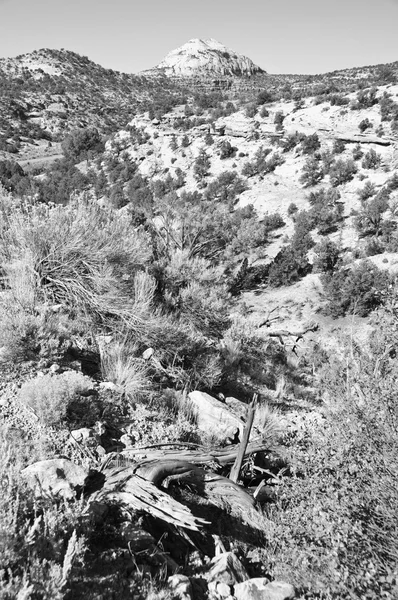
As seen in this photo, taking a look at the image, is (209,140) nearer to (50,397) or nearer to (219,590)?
(50,397)

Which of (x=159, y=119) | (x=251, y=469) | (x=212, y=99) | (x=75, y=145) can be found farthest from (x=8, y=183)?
(x=251, y=469)

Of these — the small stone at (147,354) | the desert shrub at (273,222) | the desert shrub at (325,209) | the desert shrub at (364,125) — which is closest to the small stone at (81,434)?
the small stone at (147,354)

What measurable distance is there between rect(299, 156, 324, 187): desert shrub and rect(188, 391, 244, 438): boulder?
71.5 ft

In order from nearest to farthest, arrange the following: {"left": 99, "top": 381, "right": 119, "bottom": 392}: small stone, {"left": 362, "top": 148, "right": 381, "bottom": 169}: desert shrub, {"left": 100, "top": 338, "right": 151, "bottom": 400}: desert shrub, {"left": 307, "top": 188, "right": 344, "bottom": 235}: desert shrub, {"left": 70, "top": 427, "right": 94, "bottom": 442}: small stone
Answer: {"left": 70, "top": 427, "right": 94, "bottom": 442}: small stone, {"left": 99, "top": 381, "right": 119, "bottom": 392}: small stone, {"left": 100, "top": 338, "right": 151, "bottom": 400}: desert shrub, {"left": 307, "top": 188, "right": 344, "bottom": 235}: desert shrub, {"left": 362, "top": 148, "right": 381, "bottom": 169}: desert shrub

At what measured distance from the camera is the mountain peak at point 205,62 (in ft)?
233

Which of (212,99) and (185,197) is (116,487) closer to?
(185,197)

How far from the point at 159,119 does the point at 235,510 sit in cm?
3742

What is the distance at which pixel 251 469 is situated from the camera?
3.86 m

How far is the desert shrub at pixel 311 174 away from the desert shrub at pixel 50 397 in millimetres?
23239

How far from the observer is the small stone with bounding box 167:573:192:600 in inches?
82.6

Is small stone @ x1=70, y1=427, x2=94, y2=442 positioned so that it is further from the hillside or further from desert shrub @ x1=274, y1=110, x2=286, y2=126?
desert shrub @ x1=274, y1=110, x2=286, y2=126

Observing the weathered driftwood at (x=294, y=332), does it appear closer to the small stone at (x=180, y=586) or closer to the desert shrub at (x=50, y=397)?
the desert shrub at (x=50, y=397)

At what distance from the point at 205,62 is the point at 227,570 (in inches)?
3599

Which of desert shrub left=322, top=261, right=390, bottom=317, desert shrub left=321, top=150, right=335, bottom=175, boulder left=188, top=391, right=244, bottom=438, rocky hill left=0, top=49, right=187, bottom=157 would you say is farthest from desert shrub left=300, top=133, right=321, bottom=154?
boulder left=188, top=391, right=244, bottom=438
